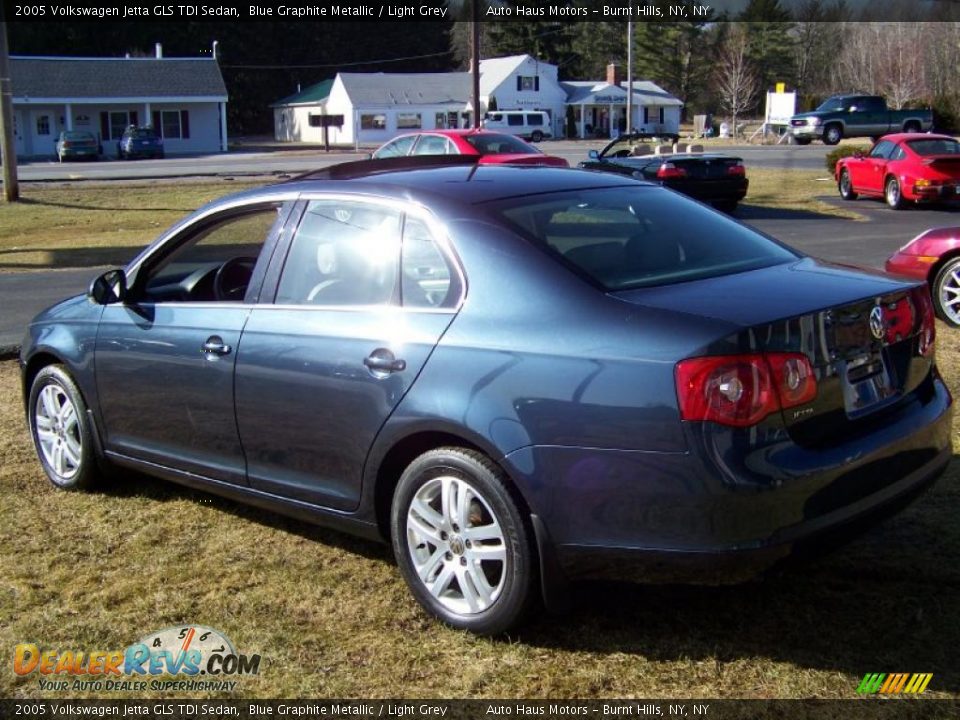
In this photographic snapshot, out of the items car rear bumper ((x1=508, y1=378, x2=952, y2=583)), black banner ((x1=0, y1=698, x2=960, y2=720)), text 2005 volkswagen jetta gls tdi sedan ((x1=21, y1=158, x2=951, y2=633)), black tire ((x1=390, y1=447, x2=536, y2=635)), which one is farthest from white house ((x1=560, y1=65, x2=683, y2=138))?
black banner ((x1=0, y1=698, x2=960, y2=720))

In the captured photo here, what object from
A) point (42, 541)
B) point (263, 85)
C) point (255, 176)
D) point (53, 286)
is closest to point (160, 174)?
point (255, 176)

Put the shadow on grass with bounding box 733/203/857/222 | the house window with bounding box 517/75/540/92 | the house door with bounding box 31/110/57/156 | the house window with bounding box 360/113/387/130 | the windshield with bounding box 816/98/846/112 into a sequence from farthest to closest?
the house window with bounding box 517/75/540/92, the house window with bounding box 360/113/387/130, the house door with bounding box 31/110/57/156, the windshield with bounding box 816/98/846/112, the shadow on grass with bounding box 733/203/857/222

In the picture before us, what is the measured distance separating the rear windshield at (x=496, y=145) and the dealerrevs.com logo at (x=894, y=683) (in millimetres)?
16085

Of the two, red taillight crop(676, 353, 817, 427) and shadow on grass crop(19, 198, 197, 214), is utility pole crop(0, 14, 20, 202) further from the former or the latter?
red taillight crop(676, 353, 817, 427)

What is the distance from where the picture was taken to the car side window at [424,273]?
402 centimetres

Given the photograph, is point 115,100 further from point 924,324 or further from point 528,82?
point 924,324

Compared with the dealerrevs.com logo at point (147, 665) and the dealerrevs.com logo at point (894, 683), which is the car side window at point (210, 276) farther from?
the dealerrevs.com logo at point (894, 683)

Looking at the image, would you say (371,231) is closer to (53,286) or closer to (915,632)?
(915,632)

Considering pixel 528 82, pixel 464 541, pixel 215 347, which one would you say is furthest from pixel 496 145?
pixel 528 82

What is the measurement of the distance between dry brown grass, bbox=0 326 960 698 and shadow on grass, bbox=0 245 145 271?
11634 millimetres

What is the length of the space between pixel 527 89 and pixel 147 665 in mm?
78090

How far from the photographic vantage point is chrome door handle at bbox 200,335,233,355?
464 centimetres

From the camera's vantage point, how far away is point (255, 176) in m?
35.4

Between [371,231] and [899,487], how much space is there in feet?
7.32
